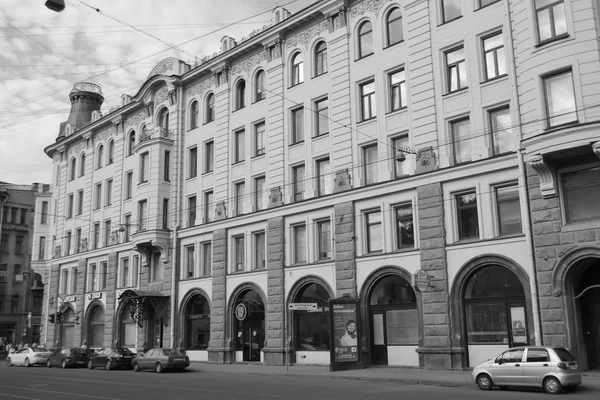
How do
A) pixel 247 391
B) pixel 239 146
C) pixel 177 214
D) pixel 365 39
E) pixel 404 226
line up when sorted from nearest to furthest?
1. pixel 247 391
2. pixel 404 226
3. pixel 365 39
4. pixel 239 146
5. pixel 177 214

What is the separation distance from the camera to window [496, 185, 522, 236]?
24.9 metres

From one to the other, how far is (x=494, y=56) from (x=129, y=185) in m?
30.5

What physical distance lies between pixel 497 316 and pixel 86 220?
37.4m

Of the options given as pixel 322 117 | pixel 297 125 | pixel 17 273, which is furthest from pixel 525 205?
pixel 17 273

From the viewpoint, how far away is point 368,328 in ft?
96.4

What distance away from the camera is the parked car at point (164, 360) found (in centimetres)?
3130

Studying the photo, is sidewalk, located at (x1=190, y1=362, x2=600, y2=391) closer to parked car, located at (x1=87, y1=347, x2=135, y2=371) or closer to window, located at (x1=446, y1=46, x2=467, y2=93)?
parked car, located at (x1=87, y1=347, x2=135, y2=371)

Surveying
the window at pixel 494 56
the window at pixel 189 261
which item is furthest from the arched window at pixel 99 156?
the window at pixel 494 56

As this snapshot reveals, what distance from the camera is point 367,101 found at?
31.5 m

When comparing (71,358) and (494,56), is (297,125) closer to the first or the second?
(494,56)

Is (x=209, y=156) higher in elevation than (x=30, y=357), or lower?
higher

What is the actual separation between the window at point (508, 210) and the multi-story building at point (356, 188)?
0.34 ft

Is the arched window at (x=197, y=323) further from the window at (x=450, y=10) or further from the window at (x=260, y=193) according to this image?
the window at (x=450, y=10)

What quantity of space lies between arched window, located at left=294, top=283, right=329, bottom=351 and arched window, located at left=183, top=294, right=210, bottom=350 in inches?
306
